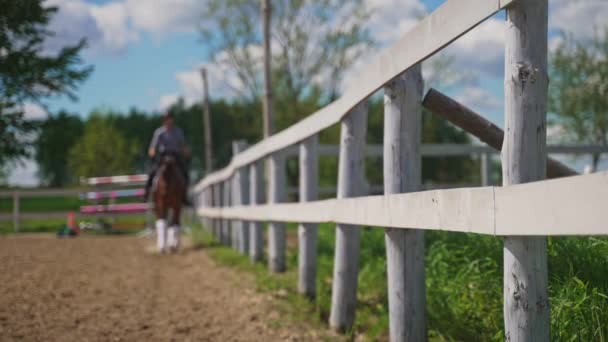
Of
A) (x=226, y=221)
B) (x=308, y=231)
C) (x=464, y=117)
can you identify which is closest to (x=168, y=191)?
(x=226, y=221)

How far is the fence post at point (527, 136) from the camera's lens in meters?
2.59

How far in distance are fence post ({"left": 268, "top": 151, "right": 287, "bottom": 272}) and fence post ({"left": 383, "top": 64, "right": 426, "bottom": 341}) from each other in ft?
12.7

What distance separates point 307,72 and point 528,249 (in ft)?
87.4

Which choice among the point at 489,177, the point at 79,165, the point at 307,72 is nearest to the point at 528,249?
the point at 489,177

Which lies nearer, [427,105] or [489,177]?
[427,105]

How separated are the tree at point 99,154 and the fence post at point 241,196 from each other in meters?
43.7

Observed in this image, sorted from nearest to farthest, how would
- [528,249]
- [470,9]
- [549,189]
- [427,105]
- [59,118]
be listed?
[549,189], [528,249], [470,9], [427,105], [59,118]

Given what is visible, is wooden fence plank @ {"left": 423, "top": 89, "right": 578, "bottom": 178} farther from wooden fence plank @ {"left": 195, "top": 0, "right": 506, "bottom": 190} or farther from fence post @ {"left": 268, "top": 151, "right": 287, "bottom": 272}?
fence post @ {"left": 268, "top": 151, "right": 287, "bottom": 272}

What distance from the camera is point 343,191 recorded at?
4.95 meters

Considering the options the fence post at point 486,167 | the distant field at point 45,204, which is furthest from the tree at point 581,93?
the distant field at point 45,204

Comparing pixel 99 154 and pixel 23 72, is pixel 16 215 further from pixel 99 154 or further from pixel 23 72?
pixel 99 154

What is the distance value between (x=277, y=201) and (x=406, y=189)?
12.9 feet

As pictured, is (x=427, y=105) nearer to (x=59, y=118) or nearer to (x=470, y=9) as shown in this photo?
(x=470, y=9)

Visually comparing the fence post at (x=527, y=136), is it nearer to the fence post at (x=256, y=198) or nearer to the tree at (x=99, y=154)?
the fence post at (x=256, y=198)
